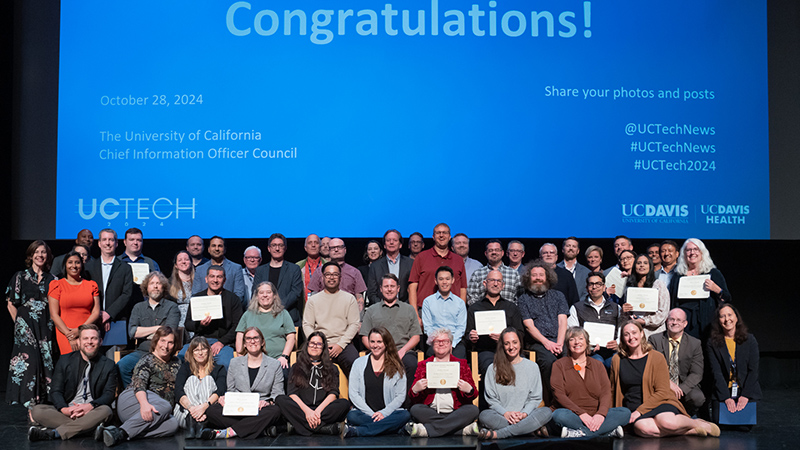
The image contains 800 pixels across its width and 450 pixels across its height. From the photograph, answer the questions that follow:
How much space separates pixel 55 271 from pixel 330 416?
2899mm

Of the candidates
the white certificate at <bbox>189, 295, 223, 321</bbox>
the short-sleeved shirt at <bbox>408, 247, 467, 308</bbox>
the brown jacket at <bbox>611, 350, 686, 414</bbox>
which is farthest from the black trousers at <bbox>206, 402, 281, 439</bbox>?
the brown jacket at <bbox>611, 350, 686, 414</bbox>

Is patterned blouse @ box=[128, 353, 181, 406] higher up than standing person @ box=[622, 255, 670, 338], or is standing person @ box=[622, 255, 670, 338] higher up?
standing person @ box=[622, 255, 670, 338]

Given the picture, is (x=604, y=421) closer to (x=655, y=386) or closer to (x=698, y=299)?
(x=655, y=386)

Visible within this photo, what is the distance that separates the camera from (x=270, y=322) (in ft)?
20.7

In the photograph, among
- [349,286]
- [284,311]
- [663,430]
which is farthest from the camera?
[349,286]

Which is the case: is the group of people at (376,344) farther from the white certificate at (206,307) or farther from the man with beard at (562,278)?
the white certificate at (206,307)

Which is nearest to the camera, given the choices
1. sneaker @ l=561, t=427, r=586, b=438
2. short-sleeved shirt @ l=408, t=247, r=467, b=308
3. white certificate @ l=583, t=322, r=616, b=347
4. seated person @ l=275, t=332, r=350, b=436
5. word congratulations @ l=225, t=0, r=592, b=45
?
sneaker @ l=561, t=427, r=586, b=438

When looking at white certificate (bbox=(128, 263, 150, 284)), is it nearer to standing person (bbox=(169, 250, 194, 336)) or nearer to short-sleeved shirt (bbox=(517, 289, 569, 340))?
standing person (bbox=(169, 250, 194, 336))

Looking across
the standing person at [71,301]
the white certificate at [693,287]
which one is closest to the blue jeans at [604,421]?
the white certificate at [693,287]

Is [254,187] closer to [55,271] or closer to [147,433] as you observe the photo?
Answer: [55,271]

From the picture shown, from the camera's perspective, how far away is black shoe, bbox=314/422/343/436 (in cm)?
573

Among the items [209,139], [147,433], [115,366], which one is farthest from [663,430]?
[209,139]

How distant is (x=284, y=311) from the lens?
6406 mm

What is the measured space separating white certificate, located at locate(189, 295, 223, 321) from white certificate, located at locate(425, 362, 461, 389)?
75.1 inches
